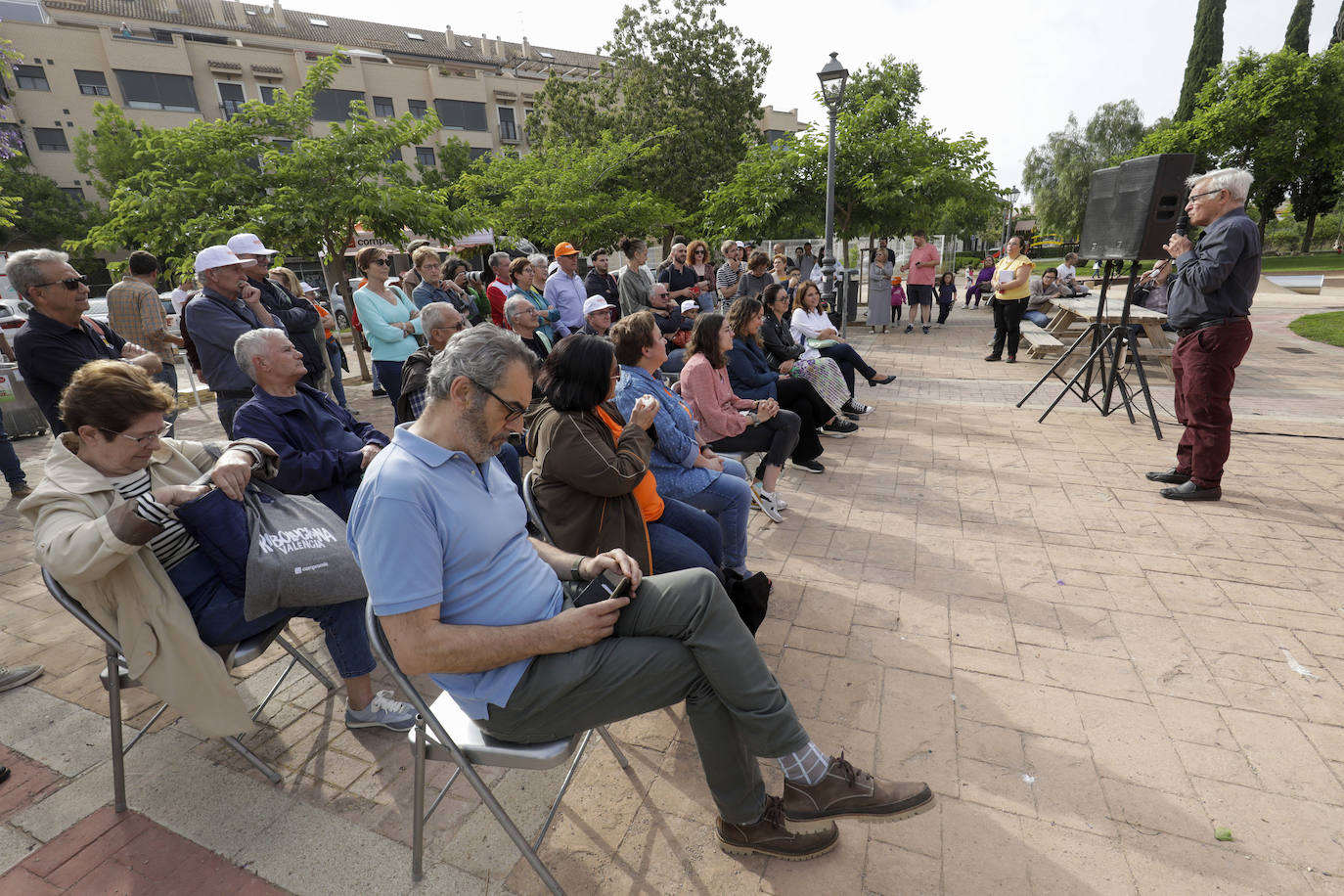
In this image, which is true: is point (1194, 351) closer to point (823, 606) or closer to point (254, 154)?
point (823, 606)

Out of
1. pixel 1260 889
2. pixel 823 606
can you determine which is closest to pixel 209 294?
pixel 823 606

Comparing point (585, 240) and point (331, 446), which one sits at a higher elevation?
point (585, 240)

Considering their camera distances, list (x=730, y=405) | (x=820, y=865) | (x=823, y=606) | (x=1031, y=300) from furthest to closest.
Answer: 1. (x=1031, y=300)
2. (x=730, y=405)
3. (x=823, y=606)
4. (x=820, y=865)

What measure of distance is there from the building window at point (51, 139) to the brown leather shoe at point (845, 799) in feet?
153

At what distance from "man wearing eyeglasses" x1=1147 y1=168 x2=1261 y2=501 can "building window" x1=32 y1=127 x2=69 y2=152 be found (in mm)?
46645

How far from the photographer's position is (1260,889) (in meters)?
1.92

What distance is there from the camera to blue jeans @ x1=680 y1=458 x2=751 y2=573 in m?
3.41

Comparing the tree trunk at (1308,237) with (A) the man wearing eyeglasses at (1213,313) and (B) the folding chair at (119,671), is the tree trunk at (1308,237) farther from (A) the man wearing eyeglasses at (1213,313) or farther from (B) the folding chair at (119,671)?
(B) the folding chair at (119,671)

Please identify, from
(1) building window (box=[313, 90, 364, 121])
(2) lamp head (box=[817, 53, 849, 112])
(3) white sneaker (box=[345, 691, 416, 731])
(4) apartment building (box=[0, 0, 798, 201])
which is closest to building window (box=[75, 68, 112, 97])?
(4) apartment building (box=[0, 0, 798, 201])

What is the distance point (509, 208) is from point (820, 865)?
52.8ft

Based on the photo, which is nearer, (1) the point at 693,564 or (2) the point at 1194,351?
(1) the point at 693,564

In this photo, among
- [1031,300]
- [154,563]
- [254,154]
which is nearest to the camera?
[154,563]

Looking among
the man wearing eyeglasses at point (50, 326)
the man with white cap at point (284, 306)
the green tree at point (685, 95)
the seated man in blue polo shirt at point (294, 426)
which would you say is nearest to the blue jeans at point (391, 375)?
the man with white cap at point (284, 306)

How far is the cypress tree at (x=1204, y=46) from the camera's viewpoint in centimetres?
3316
